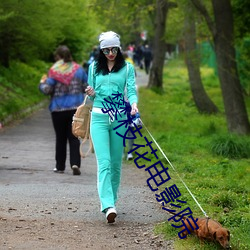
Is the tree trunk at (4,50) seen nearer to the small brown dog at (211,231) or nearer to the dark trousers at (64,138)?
the dark trousers at (64,138)

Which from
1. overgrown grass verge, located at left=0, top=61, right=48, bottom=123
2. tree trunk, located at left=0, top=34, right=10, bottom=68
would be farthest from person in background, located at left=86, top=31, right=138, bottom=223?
tree trunk, located at left=0, top=34, right=10, bottom=68

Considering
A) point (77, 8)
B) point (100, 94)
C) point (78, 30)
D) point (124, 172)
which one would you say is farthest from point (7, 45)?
point (100, 94)

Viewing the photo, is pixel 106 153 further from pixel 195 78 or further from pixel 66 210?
pixel 195 78

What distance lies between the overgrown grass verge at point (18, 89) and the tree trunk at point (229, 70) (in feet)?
17.8

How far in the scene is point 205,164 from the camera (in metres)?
12.1

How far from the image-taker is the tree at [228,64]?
16.0m

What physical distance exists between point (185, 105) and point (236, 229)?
20922 mm

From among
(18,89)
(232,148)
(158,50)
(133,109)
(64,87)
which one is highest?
(133,109)

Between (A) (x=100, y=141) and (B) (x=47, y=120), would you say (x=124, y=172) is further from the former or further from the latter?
(B) (x=47, y=120)

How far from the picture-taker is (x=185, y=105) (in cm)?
2775

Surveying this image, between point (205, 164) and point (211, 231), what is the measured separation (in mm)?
6049

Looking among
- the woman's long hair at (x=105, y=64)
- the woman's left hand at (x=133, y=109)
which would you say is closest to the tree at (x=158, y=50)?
the woman's long hair at (x=105, y=64)

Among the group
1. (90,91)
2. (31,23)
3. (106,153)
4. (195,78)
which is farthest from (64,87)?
(195,78)

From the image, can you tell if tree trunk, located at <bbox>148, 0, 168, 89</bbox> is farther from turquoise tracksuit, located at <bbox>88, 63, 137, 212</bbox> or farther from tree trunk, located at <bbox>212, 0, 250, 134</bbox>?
turquoise tracksuit, located at <bbox>88, 63, 137, 212</bbox>
